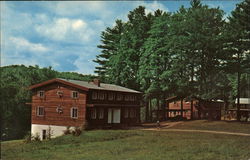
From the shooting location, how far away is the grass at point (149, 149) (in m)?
19.5

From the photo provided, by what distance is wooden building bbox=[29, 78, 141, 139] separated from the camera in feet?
118

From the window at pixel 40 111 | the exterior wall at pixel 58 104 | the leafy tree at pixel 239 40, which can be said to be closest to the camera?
the leafy tree at pixel 239 40

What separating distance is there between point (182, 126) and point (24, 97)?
74.7 ft

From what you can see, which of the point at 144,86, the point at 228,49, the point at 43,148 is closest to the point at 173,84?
the point at 144,86

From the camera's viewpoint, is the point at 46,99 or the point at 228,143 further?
the point at 46,99

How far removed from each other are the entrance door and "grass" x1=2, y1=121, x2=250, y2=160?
9072 mm

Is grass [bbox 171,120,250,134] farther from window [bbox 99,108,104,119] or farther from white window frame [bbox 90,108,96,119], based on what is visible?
white window frame [bbox 90,108,96,119]

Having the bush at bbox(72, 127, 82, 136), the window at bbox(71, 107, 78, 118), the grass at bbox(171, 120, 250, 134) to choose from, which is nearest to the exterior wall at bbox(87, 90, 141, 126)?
the window at bbox(71, 107, 78, 118)

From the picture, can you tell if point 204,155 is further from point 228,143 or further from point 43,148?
point 43,148

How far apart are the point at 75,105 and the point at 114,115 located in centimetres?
543

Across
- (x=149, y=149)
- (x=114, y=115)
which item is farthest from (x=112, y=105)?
(x=149, y=149)

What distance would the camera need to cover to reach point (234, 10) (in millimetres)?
24625

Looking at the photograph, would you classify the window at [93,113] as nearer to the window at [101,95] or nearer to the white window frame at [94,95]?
the white window frame at [94,95]

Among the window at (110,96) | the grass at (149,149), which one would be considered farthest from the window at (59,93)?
the grass at (149,149)
